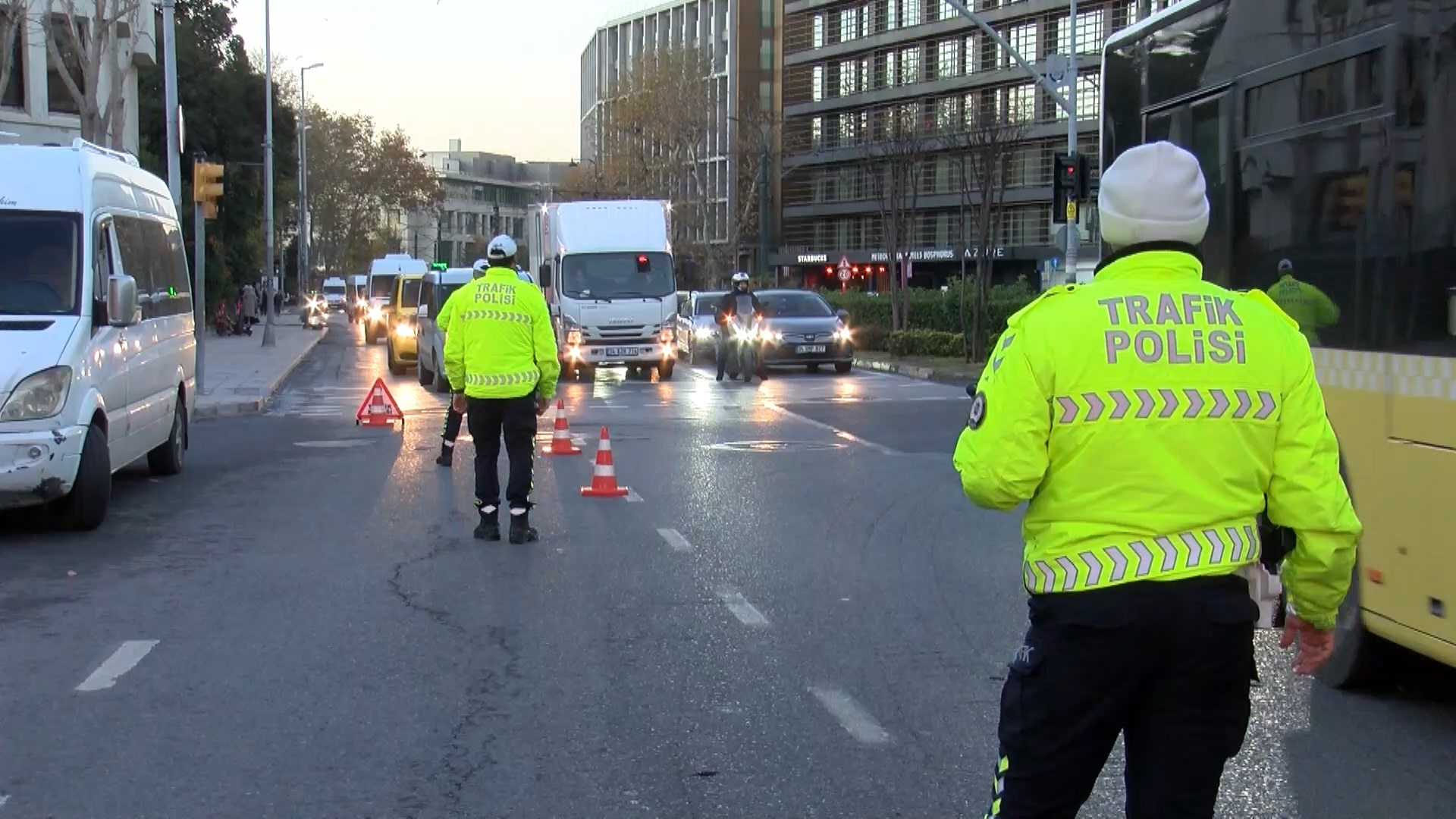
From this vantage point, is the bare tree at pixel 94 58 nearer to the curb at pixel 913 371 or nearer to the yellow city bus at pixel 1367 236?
the curb at pixel 913 371

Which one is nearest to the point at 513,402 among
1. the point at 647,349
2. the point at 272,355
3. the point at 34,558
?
the point at 34,558

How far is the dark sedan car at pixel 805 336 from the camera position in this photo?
30.8m

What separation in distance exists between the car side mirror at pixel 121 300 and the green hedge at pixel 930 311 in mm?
23745

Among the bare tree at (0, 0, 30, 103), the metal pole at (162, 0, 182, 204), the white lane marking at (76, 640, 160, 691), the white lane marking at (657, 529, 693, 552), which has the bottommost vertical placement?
the white lane marking at (76, 640, 160, 691)

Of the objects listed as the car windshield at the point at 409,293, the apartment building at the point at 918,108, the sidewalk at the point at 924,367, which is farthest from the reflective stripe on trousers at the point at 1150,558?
the apartment building at the point at 918,108

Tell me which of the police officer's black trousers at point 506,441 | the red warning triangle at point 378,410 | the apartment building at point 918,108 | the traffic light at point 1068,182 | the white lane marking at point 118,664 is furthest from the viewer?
the apartment building at point 918,108

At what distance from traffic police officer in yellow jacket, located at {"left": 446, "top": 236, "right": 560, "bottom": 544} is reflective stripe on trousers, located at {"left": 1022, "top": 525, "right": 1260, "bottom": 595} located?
7.53 metres

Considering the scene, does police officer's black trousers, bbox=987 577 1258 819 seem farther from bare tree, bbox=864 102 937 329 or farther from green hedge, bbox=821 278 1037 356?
bare tree, bbox=864 102 937 329

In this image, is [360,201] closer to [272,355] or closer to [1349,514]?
[272,355]

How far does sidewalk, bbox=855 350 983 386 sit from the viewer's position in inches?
1172

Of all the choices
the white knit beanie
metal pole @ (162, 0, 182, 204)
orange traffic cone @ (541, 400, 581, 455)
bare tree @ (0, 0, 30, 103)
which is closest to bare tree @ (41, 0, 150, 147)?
bare tree @ (0, 0, 30, 103)

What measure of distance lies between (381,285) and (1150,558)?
5580 centimetres

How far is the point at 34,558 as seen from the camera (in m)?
10.1

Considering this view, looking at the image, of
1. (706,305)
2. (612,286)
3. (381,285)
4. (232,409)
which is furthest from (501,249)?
(381,285)
